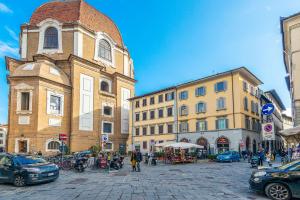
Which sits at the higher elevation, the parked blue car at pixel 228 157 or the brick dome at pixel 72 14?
the brick dome at pixel 72 14

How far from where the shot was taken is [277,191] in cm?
856

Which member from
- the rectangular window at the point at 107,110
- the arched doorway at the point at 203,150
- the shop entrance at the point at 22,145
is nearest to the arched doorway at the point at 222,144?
the arched doorway at the point at 203,150

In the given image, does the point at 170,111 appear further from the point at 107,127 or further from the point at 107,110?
the point at 107,110

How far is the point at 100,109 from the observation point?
44875 millimetres

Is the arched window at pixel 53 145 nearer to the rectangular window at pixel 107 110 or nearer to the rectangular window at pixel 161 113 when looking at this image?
the rectangular window at pixel 107 110

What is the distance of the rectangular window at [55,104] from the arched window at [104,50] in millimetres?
13005

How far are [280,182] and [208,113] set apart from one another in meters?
30.0

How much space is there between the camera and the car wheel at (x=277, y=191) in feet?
27.5

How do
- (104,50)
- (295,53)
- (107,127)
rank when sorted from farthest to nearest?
(104,50) < (107,127) < (295,53)

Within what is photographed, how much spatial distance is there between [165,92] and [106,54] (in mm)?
14147

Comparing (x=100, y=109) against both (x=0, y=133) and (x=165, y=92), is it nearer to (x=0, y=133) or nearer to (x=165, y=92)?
(x=165, y=92)

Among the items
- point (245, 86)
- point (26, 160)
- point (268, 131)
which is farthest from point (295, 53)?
point (26, 160)

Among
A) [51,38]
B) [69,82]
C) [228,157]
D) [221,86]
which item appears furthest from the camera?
[51,38]

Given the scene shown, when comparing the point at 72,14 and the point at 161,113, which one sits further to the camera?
the point at 72,14
